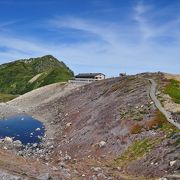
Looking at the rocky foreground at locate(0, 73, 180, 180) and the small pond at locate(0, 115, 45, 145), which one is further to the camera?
the small pond at locate(0, 115, 45, 145)

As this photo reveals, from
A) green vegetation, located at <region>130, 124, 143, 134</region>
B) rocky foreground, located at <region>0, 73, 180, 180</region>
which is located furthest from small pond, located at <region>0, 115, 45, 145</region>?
green vegetation, located at <region>130, 124, 143, 134</region>

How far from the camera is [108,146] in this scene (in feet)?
227

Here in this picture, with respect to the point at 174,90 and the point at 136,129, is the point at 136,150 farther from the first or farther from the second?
the point at 174,90

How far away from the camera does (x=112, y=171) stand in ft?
177

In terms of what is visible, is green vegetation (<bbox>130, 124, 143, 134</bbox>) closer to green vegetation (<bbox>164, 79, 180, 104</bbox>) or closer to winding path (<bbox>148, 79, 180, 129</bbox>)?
winding path (<bbox>148, 79, 180, 129</bbox>)

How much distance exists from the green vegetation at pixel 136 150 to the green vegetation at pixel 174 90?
24376 mm

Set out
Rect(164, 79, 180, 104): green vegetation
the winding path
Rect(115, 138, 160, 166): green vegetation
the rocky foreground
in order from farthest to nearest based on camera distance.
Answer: Rect(164, 79, 180, 104): green vegetation, the winding path, Rect(115, 138, 160, 166): green vegetation, the rocky foreground

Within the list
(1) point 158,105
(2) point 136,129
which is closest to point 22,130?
(1) point 158,105

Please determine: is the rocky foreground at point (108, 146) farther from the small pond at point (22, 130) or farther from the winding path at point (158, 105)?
the small pond at point (22, 130)

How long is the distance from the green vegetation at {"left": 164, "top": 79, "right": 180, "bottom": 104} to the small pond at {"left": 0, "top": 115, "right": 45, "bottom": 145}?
32.7 m

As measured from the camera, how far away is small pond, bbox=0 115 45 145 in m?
92.9

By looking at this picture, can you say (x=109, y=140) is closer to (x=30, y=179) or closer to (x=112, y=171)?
(x=112, y=171)

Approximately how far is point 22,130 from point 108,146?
43505mm

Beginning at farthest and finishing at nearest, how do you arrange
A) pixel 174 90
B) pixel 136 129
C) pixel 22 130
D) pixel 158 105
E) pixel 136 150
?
pixel 22 130 < pixel 174 90 < pixel 158 105 < pixel 136 129 < pixel 136 150
